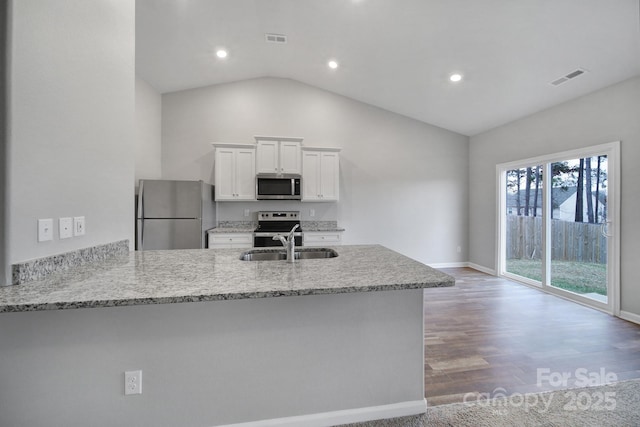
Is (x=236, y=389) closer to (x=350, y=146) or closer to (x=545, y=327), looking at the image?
(x=545, y=327)

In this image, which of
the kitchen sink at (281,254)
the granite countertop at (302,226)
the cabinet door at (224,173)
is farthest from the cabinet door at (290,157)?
the kitchen sink at (281,254)

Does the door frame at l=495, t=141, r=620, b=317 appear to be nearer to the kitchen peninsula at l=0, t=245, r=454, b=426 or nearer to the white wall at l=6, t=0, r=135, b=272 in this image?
the kitchen peninsula at l=0, t=245, r=454, b=426

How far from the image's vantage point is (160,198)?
363 cm

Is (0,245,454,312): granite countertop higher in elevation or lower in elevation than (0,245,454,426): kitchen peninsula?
higher

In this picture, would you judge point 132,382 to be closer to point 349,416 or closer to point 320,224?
point 349,416

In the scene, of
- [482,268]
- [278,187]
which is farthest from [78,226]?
[482,268]

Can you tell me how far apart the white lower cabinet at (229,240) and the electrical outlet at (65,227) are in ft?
8.24

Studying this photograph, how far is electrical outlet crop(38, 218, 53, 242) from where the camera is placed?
131 centimetres

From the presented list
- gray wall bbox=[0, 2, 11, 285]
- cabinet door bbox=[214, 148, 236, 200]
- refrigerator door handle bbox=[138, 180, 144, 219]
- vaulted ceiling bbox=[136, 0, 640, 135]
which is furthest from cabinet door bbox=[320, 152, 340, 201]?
gray wall bbox=[0, 2, 11, 285]

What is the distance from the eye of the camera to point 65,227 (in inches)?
57.1

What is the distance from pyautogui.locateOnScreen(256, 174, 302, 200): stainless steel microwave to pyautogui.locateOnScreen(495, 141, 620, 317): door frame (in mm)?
3496

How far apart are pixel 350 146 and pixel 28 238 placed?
4.48 metres

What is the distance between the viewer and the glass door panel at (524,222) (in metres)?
4.19

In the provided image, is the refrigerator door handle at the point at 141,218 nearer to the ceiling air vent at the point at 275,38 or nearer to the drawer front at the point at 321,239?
the drawer front at the point at 321,239
